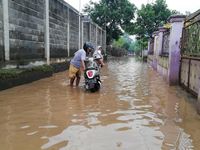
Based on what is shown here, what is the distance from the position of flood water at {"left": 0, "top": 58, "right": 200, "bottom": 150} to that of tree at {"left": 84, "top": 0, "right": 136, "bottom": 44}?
109 ft

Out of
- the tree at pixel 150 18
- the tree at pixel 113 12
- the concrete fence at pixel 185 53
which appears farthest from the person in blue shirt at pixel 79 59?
the tree at pixel 113 12

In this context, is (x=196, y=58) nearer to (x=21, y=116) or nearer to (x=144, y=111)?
(x=144, y=111)

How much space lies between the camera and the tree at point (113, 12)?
135 feet

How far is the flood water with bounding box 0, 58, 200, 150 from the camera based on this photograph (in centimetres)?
431

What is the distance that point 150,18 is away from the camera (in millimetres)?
35406

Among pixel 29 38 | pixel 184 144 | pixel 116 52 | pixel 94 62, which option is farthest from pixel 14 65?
pixel 116 52

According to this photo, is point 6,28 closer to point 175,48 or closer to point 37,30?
point 37,30

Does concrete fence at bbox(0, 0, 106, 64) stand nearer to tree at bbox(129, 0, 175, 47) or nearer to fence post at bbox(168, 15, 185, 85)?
fence post at bbox(168, 15, 185, 85)

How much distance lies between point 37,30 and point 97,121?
26.9ft

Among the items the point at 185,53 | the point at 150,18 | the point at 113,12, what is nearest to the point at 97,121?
the point at 185,53

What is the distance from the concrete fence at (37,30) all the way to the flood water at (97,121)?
2.18 metres

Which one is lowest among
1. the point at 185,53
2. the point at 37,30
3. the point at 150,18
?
the point at 185,53

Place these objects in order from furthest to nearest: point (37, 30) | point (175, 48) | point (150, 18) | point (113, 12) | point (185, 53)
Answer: point (113, 12)
point (150, 18)
point (37, 30)
point (175, 48)
point (185, 53)

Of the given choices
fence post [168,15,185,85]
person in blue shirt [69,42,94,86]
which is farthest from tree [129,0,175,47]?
person in blue shirt [69,42,94,86]
